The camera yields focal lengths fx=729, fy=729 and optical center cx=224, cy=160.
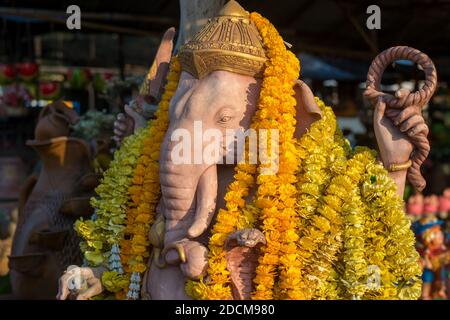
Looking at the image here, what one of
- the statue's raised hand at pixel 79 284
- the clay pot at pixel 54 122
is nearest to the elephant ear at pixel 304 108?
the statue's raised hand at pixel 79 284

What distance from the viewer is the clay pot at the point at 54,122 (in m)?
4.84

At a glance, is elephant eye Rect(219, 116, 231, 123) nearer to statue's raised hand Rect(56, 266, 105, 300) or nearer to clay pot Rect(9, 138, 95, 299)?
statue's raised hand Rect(56, 266, 105, 300)

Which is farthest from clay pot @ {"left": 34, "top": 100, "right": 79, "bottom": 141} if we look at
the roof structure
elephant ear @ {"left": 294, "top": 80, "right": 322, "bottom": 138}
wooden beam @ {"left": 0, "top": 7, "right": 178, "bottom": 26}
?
wooden beam @ {"left": 0, "top": 7, "right": 178, "bottom": 26}

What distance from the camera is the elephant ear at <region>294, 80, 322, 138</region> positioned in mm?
3156

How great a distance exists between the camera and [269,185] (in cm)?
304

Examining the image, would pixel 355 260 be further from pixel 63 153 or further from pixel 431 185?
pixel 431 185

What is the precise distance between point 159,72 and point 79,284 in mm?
1199

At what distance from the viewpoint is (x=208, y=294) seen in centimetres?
297

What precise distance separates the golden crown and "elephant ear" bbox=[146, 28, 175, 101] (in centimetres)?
58

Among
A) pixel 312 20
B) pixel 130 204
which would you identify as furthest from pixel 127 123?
pixel 312 20

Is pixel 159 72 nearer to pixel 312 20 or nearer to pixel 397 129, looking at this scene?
pixel 397 129

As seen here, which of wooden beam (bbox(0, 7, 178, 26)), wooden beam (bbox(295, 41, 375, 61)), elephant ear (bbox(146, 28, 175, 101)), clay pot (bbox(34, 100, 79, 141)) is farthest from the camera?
wooden beam (bbox(295, 41, 375, 61))
